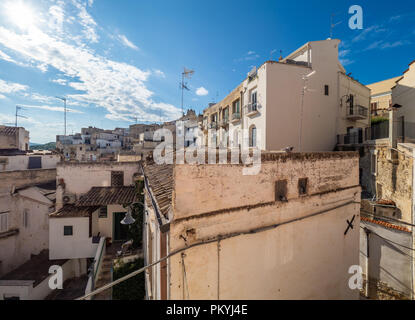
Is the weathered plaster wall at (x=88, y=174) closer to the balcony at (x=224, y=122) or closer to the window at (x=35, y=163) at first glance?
the window at (x=35, y=163)

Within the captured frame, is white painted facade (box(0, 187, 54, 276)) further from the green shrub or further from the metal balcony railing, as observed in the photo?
the metal balcony railing

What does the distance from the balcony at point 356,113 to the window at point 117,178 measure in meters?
18.9

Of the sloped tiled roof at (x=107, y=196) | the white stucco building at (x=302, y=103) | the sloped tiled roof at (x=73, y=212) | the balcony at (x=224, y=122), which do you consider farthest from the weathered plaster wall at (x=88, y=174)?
the balcony at (x=224, y=122)

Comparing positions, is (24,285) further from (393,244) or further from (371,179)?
(371,179)

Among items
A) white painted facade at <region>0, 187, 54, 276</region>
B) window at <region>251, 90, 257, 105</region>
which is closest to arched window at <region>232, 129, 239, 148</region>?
window at <region>251, 90, 257, 105</region>

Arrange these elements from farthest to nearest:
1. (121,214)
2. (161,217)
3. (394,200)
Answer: (121,214), (394,200), (161,217)

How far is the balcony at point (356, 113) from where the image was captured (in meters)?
15.6

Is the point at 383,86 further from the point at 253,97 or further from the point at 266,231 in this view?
the point at 266,231

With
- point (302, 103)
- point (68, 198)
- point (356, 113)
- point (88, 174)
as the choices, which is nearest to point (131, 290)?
point (68, 198)

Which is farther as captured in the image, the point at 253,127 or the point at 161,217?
the point at 253,127

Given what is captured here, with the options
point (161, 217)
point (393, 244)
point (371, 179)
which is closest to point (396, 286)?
point (393, 244)

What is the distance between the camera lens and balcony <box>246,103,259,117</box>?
1421cm
